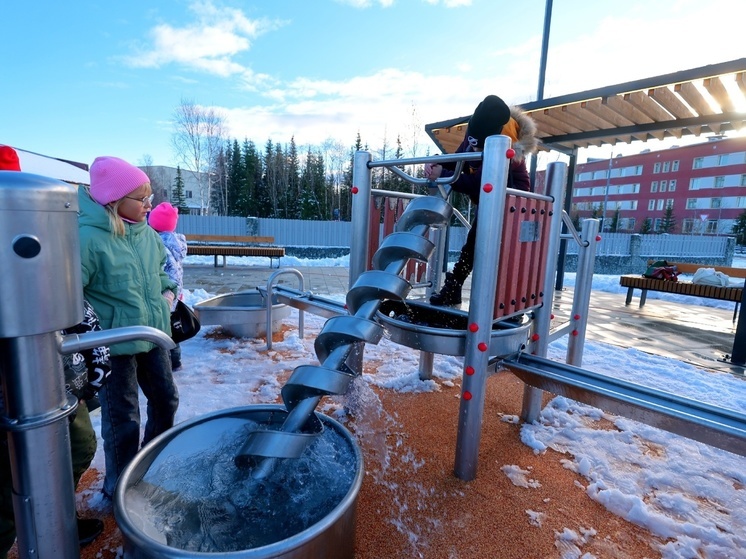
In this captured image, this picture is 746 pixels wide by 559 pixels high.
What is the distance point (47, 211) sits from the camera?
0.89 m

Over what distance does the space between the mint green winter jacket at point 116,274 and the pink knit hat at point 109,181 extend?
0.05 m

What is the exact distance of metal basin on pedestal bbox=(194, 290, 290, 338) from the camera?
194 inches

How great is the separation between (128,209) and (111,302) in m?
0.47

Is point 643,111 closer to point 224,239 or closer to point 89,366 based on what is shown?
point 89,366

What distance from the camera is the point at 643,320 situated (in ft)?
25.3

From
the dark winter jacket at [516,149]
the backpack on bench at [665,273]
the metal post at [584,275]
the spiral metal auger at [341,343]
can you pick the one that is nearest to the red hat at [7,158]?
the spiral metal auger at [341,343]

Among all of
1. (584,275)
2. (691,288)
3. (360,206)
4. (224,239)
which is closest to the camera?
(360,206)

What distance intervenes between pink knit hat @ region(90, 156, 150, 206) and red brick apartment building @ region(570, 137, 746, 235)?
4445cm

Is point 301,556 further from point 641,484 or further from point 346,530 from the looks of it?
point 641,484

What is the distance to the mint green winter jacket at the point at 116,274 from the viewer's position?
2.01m

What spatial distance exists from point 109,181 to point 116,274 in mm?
453

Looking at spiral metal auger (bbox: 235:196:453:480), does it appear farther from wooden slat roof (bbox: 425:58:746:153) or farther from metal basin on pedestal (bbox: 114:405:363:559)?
wooden slat roof (bbox: 425:58:746:153)

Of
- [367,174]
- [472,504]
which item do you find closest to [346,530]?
[472,504]

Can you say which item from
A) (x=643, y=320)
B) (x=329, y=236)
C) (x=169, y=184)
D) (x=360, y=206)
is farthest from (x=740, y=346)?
(x=169, y=184)
